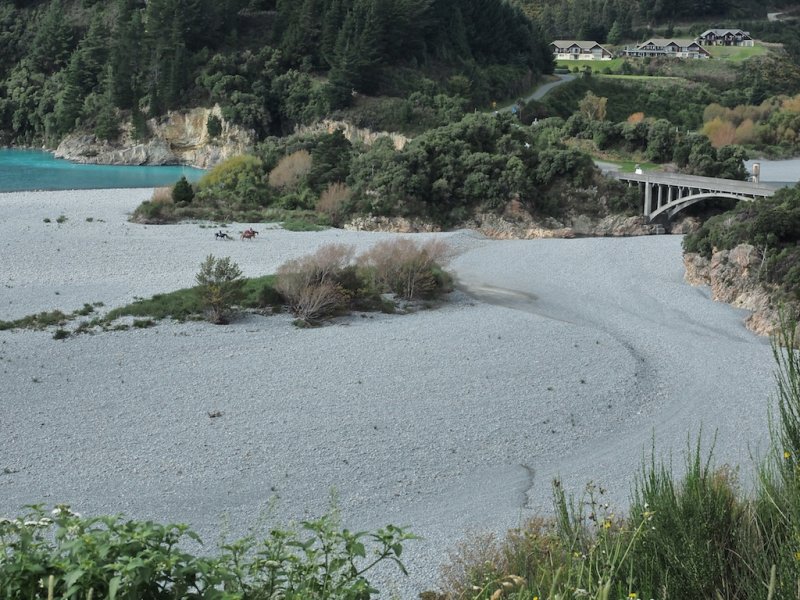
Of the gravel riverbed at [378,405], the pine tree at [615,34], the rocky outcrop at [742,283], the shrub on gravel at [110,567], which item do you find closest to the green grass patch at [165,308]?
the gravel riverbed at [378,405]

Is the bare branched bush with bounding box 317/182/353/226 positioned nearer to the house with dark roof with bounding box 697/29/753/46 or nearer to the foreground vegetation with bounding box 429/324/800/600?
the foreground vegetation with bounding box 429/324/800/600

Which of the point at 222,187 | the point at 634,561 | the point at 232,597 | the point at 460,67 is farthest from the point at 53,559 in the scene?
the point at 460,67

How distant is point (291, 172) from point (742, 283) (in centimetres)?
2338

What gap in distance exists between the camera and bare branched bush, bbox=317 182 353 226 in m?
40.1

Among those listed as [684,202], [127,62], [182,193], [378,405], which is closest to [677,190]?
[684,202]

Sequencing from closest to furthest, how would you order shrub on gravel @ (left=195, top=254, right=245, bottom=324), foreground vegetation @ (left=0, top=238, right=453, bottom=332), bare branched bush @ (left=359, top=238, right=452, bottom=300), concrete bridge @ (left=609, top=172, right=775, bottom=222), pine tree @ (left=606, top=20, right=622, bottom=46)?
foreground vegetation @ (left=0, top=238, right=453, bottom=332) → shrub on gravel @ (left=195, top=254, right=245, bottom=324) → bare branched bush @ (left=359, top=238, right=452, bottom=300) → concrete bridge @ (left=609, top=172, right=775, bottom=222) → pine tree @ (left=606, top=20, right=622, bottom=46)

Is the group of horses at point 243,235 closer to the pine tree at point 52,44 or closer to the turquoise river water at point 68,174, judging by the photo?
the turquoise river water at point 68,174

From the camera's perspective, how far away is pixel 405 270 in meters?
25.5

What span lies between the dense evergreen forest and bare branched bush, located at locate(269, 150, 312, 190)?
2182 centimetres

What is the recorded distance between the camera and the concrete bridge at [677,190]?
36719 mm

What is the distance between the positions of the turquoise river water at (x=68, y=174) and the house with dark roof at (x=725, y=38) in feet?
189

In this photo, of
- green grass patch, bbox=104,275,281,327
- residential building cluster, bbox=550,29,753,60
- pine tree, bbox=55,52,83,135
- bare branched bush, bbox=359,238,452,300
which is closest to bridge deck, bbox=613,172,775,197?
bare branched bush, bbox=359,238,452,300

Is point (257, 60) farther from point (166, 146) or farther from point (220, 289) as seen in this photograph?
Result: point (220, 289)

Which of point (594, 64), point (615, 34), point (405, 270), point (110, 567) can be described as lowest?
point (405, 270)
